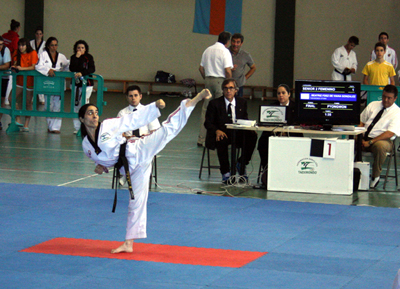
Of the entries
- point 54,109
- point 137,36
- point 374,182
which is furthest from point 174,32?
point 374,182

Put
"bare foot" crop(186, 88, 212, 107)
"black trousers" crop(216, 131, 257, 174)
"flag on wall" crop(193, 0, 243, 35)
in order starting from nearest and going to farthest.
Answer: "bare foot" crop(186, 88, 212, 107)
"black trousers" crop(216, 131, 257, 174)
"flag on wall" crop(193, 0, 243, 35)

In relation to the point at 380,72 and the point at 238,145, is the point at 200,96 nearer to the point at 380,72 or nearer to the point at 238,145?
the point at 238,145

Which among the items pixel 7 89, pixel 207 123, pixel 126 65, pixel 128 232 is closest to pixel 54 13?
pixel 126 65

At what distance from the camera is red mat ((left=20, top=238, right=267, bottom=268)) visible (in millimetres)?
4402

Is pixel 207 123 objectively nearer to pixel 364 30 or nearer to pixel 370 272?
pixel 370 272

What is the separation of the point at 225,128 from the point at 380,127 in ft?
6.02

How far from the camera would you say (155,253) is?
4.59 meters

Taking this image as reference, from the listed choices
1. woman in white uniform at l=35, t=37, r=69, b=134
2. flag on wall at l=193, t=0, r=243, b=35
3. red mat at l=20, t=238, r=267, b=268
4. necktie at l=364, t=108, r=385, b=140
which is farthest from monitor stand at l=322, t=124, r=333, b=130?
flag on wall at l=193, t=0, r=243, b=35

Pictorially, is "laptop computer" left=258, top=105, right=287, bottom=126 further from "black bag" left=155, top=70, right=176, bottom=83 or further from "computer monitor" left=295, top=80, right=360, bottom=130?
"black bag" left=155, top=70, right=176, bottom=83

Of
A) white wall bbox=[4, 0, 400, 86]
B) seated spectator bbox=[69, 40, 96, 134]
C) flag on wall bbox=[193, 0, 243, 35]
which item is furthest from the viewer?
white wall bbox=[4, 0, 400, 86]

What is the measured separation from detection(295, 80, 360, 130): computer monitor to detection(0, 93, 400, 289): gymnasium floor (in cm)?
88

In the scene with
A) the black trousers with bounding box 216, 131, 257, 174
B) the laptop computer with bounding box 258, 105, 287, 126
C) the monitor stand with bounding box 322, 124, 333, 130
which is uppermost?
the laptop computer with bounding box 258, 105, 287, 126

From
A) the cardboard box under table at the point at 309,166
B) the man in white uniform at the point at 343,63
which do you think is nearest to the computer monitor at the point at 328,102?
the cardboard box under table at the point at 309,166

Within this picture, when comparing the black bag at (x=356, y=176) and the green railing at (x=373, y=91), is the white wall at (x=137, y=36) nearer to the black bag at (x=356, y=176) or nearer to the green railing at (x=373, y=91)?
the green railing at (x=373, y=91)
